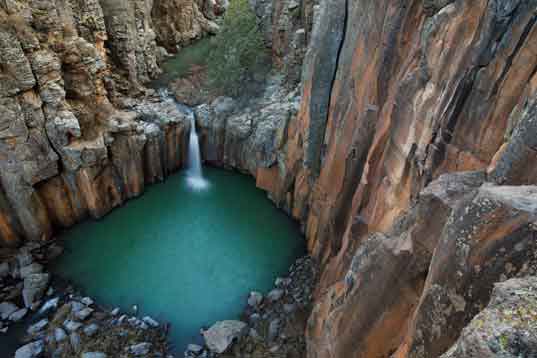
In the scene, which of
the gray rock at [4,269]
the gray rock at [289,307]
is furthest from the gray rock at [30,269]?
the gray rock at [289,307]

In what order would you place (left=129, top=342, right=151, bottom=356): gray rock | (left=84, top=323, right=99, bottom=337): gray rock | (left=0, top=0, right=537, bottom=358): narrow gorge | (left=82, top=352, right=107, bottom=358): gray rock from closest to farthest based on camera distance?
(left=0, top=0, right=537, bottom=358): narrow gorge, (left=82, top=352, right=107, bottom=358): gray rock, (left=129, top=342, right=151, bottom=356): gray rock, (left=84, top=323, right=99, bottom=337): gray rock

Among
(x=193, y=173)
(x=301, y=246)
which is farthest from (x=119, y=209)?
(x=301, y=246)

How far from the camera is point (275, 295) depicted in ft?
36.2

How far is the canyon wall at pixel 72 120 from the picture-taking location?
11.2 m

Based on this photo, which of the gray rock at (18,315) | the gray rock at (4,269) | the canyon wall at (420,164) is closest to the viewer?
the canyon wall at (420,164)

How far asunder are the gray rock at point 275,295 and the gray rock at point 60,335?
20.3 ft

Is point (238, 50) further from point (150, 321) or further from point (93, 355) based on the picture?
point (93, 355)

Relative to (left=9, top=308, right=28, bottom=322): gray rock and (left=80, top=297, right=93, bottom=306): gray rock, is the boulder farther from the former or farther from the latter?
(left=9, top=308, right=28, bottom=322): gray rock

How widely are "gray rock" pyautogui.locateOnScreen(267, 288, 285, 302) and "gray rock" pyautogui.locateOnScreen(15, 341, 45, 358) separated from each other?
6.77 meters

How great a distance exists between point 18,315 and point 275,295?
26.5 feet

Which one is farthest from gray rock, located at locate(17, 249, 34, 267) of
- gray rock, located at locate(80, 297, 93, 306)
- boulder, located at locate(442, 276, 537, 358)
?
boulder, located at locate(442, 276, 537, 358)

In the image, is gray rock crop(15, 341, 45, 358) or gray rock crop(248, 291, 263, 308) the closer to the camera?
gray rock crop(15, 341, 45, 358)

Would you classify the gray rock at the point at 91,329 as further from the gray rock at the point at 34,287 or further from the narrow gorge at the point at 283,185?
the gray rock at the point at 34,287

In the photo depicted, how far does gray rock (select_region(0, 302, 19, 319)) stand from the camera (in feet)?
33.6
